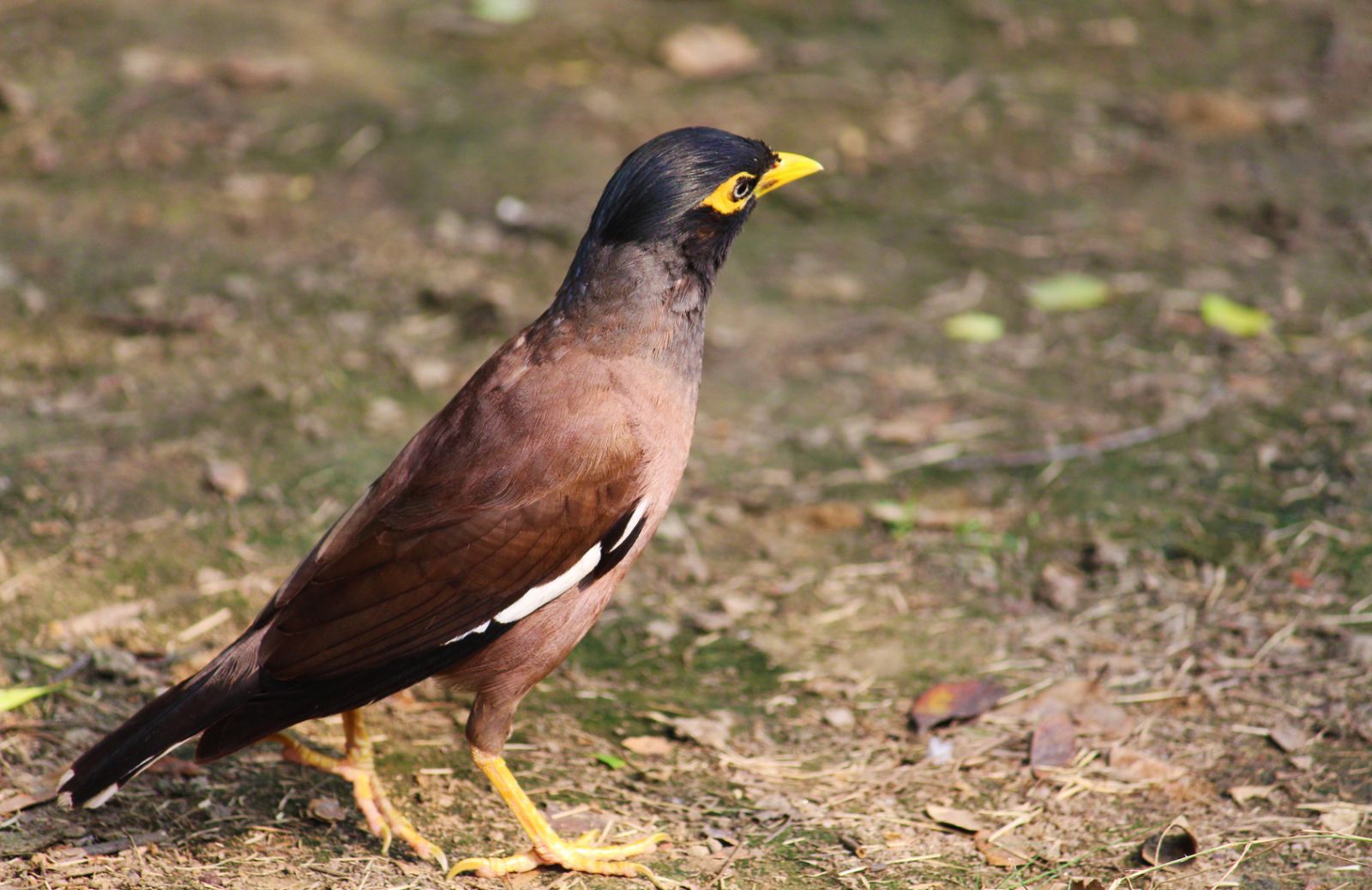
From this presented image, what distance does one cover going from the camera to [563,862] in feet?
10.9

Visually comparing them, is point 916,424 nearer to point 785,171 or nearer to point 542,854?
point 785,171

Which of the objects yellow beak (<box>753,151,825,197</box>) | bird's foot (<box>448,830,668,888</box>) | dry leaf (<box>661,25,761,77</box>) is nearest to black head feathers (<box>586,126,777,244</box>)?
yellow beak (<box>753,151,825,197</box>)

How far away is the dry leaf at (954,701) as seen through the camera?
393 centimetres

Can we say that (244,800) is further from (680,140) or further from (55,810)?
(680,140)

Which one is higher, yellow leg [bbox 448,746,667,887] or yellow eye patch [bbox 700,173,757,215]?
yellow eye patch [bbox 700,173,757,215]

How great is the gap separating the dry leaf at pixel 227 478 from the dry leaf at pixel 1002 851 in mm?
2725

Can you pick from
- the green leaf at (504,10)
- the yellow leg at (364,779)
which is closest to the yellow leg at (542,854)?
the yellow leg at (364,779)

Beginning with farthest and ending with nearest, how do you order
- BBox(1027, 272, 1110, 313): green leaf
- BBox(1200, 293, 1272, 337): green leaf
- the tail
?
1. BBox(1027, 272, 1110, 313): green leaf
2. BBox(1200, 293, 1272, 337): green leaf
3. the tail

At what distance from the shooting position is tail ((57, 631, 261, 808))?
10.4 feet

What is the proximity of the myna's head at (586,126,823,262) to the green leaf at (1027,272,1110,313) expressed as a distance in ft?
9.02

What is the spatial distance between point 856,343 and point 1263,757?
2741 mm

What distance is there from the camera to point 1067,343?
5953 mm

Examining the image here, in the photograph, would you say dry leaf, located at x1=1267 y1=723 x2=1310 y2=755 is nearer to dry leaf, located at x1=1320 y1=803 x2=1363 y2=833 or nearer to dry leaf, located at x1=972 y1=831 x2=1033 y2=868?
dry leaf, located at x1=1320 y1=803 x2=1363 y2=833

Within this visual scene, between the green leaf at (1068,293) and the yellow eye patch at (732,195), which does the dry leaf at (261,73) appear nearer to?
the green leaf at (1068,293)
